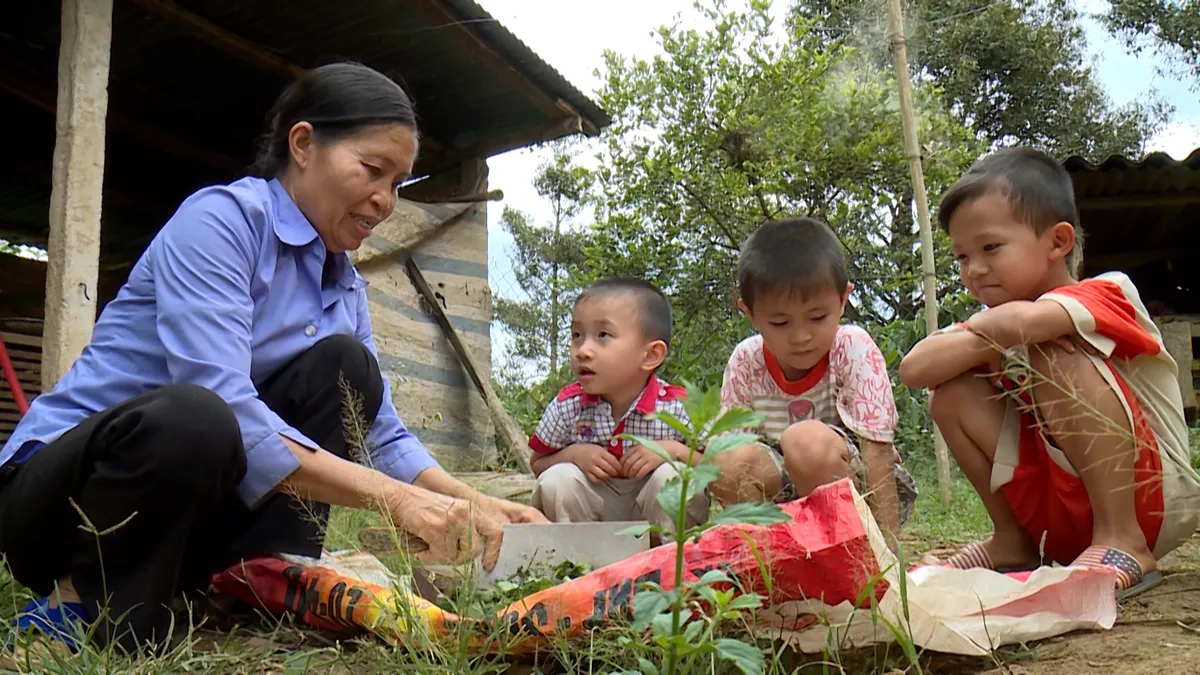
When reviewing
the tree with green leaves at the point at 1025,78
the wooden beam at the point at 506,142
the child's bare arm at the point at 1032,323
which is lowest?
the child's bare arm at the point at 1032,323

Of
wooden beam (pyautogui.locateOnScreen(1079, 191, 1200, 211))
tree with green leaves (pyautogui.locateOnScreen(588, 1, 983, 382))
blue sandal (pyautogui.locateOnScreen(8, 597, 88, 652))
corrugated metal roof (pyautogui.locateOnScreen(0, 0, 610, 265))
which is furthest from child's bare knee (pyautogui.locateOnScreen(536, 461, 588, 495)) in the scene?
tree with green leaves (pyautogui.locateOnScreen(588, 1, 983, 382))

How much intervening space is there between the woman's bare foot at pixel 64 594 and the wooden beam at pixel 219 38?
3.86m

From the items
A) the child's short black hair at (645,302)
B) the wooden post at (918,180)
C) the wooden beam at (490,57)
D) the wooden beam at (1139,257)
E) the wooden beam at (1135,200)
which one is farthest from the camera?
the wooden beam at (1139,257)

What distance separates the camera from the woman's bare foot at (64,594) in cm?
175

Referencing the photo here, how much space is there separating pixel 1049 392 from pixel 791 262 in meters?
A: 0.67

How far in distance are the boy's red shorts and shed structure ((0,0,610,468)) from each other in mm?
3531

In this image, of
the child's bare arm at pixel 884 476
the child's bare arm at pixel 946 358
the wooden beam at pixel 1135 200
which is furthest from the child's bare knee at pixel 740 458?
the wooden beam at pixel 1135 200

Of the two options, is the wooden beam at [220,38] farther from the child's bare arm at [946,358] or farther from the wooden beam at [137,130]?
the child's bare arm at [946,358]

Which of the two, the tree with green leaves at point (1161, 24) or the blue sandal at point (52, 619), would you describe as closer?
the blue sandal at point (52, 619)

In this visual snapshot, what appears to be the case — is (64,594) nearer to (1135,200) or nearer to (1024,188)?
(1024,188)

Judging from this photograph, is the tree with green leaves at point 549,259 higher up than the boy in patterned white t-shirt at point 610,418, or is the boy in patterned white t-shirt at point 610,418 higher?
the tree with green leaves at point 549,259

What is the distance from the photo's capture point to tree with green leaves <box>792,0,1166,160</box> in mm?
14836

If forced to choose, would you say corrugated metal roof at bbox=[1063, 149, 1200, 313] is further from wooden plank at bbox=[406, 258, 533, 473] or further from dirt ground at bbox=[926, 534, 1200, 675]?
dirt ground at bbox=[926, 534, 1200, 675]

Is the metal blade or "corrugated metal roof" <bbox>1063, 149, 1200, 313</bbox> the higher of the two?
"corrugated metal roof" <bbox>1063, 149, 1200, 313</bbox>
